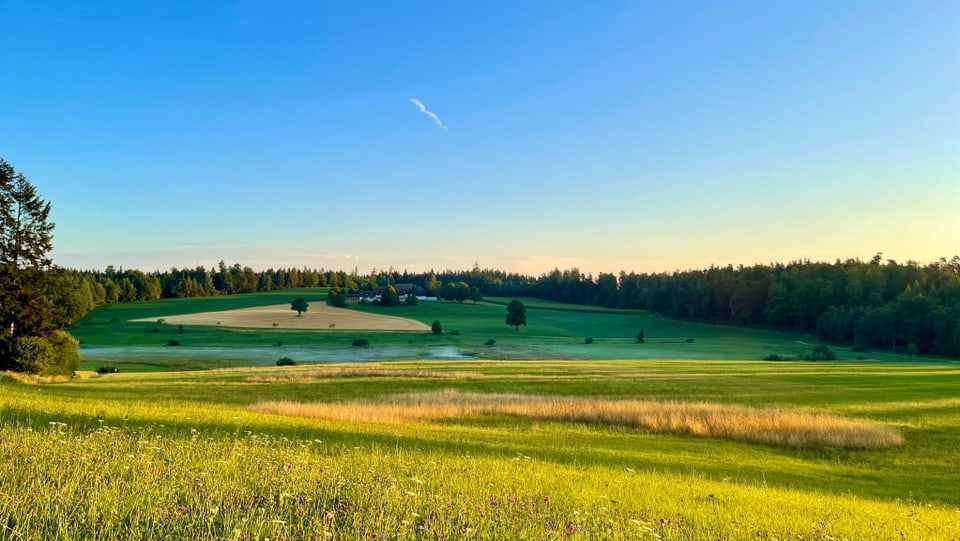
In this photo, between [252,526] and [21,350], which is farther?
[21,350]

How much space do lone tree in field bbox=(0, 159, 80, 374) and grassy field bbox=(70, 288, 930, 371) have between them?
56.5 feet

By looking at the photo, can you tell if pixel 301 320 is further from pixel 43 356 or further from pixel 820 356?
pixel 820 356

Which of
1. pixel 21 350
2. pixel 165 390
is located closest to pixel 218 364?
pixel 21 350

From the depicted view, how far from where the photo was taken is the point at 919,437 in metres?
24.3

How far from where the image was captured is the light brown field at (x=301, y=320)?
374ft

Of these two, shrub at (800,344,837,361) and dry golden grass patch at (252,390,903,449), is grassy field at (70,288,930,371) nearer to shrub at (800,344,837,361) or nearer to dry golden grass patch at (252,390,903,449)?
shrub at (800,344,837,361)

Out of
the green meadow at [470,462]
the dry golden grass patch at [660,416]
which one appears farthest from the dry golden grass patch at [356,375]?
the dry golden grass patch at [660,416]

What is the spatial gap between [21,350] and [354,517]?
46424 millimetres

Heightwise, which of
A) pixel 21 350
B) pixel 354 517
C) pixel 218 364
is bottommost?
pixel 218 364

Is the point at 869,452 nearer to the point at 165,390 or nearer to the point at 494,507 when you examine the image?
the point at 494,507

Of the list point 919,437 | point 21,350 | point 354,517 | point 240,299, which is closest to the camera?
point 354,517

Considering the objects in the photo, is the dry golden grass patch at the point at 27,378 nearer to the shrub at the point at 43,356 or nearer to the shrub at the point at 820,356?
the shrub at the point at 43,356

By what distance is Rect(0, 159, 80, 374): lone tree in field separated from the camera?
4331cm

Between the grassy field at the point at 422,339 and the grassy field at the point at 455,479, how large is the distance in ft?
169
